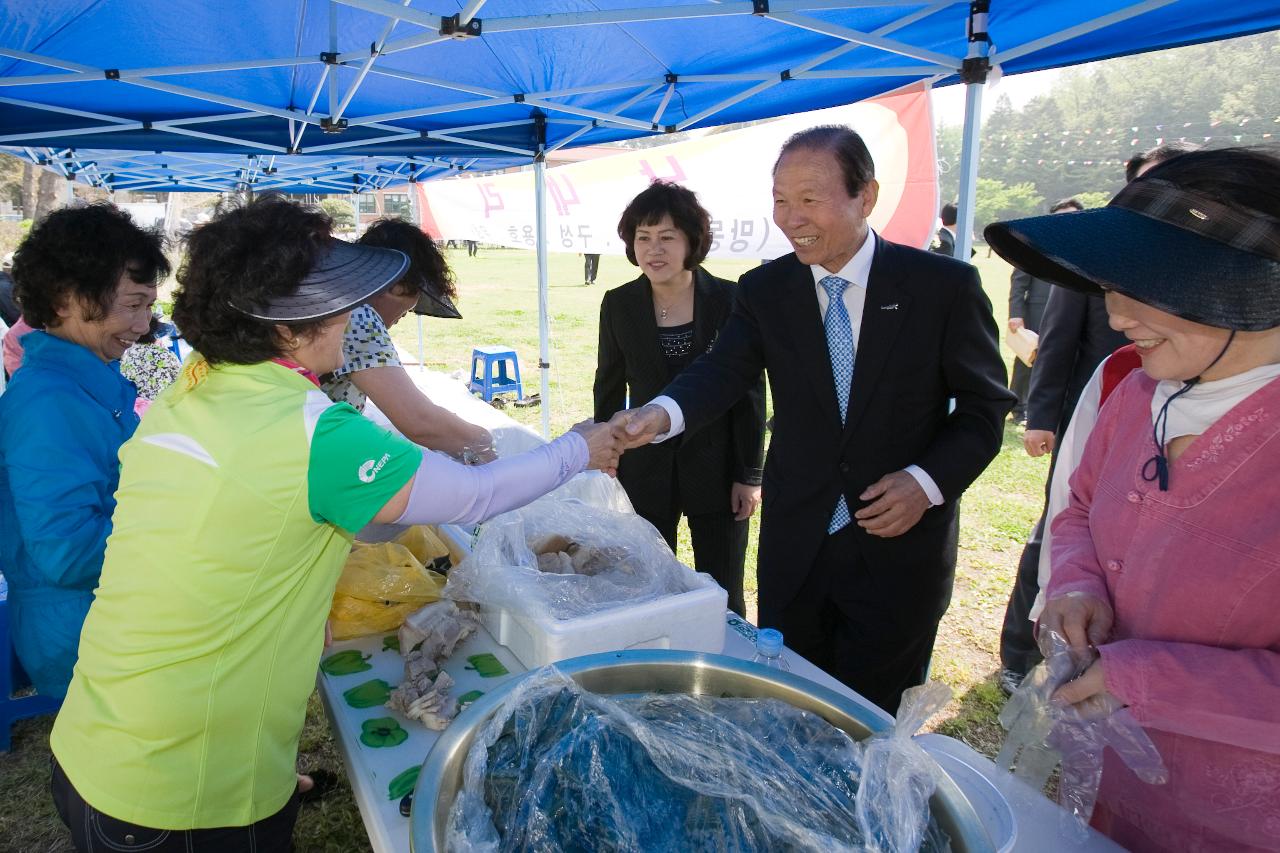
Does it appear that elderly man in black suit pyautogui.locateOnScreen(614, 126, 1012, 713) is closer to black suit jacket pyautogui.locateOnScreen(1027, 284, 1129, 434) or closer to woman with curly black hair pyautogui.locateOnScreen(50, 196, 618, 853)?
woman with curly black hair pyautogui.locateOnScreen(50, 196, 618, 853)

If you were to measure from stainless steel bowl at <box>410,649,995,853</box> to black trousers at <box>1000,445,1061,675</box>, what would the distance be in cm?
227

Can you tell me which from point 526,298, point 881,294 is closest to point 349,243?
point 881,294

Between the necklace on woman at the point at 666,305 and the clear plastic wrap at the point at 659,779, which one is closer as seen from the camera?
the clear plastic wrap at the point at 659,779

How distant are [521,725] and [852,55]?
346cm

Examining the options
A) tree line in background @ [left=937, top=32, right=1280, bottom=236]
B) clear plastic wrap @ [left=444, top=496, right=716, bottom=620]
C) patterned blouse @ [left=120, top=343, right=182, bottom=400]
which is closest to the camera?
clear plastic wrap @ [left=444, top=496, right=716, bottom=620]

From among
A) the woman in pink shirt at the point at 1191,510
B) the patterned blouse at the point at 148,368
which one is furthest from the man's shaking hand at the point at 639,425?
the patterned blouse at the point at 148,368

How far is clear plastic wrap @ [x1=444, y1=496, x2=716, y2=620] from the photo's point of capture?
1.61 m

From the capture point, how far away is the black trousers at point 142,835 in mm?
1297

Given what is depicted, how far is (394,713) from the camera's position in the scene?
1507 millimetres

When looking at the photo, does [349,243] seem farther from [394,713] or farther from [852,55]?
[852,55]

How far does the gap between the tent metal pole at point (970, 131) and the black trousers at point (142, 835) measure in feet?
9.12

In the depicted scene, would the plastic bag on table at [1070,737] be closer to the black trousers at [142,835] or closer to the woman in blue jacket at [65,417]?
the black trousers at [142,835]

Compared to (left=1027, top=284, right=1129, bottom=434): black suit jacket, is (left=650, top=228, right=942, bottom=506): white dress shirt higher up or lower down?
higher up

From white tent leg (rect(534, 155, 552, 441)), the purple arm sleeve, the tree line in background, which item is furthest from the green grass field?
the tree line in background
